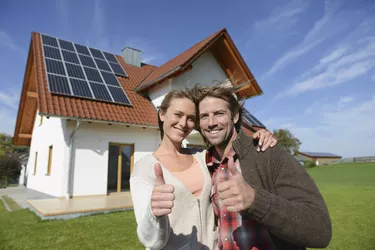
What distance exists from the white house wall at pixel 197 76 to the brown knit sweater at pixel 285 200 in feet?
30.7

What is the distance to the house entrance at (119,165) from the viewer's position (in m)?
10.1

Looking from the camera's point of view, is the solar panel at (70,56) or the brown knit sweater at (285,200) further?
the solar panel at (70,56)

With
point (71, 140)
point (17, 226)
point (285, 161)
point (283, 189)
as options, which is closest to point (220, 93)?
point (285, 161)

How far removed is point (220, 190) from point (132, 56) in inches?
621

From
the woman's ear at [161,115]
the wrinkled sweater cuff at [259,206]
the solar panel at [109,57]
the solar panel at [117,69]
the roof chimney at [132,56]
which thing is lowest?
the wrinkled sweater cuff at [259,206]

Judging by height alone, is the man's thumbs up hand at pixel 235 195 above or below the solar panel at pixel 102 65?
below

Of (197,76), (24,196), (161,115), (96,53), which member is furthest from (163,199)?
(96,53)

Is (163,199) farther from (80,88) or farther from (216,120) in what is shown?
(80,88)

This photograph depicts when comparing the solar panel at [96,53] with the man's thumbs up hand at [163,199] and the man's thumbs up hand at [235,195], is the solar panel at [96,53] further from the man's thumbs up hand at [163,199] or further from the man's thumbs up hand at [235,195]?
the man's thumbs up hand at [235,195]

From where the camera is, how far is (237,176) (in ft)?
3.51

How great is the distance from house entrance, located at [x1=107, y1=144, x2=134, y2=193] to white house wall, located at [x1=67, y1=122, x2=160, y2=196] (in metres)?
0.41

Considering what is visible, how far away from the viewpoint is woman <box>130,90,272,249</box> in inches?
54.6

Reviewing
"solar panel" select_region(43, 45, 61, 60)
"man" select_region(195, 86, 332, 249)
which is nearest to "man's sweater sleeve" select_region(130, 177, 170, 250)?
"man" select_region(195, 86, 332, 249)

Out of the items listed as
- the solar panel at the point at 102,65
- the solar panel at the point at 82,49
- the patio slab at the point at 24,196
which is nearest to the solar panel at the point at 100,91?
the solar panel at the point at 102,65
